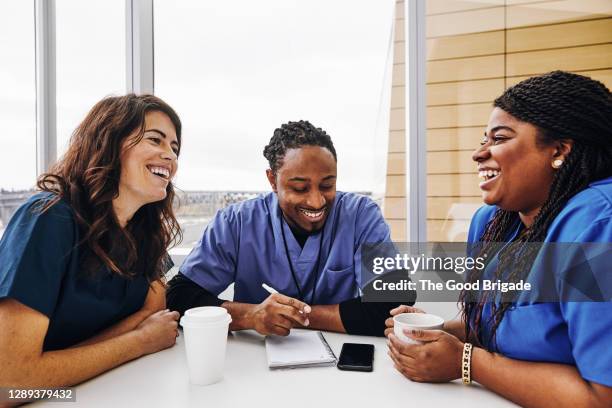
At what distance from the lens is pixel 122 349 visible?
94 cm

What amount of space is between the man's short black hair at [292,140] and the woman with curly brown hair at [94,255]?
359 millimetres

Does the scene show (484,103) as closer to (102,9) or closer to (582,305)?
(582,305)

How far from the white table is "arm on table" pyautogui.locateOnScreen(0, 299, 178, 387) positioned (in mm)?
38

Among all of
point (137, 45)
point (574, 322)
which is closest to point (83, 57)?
point (137, 45)

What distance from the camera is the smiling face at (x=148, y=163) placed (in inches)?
42.8

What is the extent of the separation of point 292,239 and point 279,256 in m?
0.08

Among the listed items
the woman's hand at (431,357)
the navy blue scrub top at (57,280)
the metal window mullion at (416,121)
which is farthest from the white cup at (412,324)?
the metal window mullion at (416,121)

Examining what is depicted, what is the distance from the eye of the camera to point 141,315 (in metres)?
1.13

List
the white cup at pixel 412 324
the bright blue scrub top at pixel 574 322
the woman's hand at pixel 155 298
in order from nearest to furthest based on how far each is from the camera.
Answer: the bright blue scrub top at pixel 574 322 < the white cup at pixel 412 324 < the woman's hand at pixel 155 298

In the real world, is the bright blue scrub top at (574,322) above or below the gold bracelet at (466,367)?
above

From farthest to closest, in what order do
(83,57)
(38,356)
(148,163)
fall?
(83,57)
(148,163)
(38,356)

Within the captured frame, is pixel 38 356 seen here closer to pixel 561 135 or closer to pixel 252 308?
pixel 252 308

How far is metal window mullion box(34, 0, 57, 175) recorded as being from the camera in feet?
6.75

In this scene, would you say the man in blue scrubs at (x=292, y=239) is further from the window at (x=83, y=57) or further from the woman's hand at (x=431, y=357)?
the window at (x=83, y=57)
